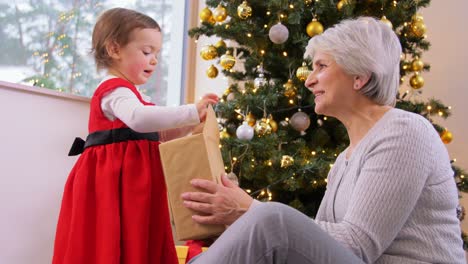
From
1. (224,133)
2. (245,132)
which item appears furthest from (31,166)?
(245,132)

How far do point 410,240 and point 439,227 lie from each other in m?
0.08

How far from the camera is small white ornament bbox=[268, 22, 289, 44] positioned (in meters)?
2.18

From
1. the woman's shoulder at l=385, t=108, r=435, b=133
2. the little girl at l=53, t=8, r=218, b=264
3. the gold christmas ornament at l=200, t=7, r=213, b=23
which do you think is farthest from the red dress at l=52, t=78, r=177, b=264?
the gold christmas ornament at l=200, t=7, r=213, b=23

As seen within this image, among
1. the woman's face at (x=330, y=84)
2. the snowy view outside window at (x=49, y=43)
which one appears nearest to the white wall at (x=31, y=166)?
Result: the snowy view outside window at (x=49, y=43)

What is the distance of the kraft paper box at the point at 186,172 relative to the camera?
1.20m

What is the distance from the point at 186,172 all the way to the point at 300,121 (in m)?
1.07

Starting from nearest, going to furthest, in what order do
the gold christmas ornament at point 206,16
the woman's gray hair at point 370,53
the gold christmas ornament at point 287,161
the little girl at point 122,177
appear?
the woman's gray hair at point 370,53 → the little girl at point 122,177 → the gold christmas ornament at point 287,161 → the gold christmas ornament at point 206,16

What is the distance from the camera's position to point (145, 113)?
1385 mm

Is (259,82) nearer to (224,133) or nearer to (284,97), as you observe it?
(284,97)

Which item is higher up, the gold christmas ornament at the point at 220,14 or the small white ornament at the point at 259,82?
the gold christmas ornament at the point at 220,14

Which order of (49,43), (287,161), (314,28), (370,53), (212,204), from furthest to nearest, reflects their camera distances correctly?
(49,43), (314,28), (287,161), (370,53), (212,204)

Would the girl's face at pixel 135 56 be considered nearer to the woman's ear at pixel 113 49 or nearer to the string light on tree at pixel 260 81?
the woman's ear at pixel 113 49

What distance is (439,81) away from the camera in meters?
3.08

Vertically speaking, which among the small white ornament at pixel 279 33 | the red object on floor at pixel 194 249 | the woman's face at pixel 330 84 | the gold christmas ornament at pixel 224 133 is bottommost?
the red object on floor at pixel 194 249
